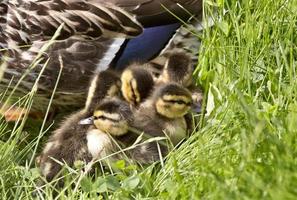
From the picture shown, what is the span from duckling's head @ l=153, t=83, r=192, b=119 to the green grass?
0.10 meters

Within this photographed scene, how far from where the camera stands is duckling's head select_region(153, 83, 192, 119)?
10.9ft

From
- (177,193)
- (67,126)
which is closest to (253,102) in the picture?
(177,193)

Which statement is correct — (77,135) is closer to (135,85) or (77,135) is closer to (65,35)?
(135,85)

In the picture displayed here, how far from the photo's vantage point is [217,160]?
98.7 inches

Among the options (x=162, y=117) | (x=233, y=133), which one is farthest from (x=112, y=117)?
(x=233, y=133)

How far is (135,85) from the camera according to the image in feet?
11.3

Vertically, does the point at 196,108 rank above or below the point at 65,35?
below

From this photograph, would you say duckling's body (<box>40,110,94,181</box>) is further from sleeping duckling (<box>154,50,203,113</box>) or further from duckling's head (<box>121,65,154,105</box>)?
sleeping duckling (<box>154,50,203,113</box>)

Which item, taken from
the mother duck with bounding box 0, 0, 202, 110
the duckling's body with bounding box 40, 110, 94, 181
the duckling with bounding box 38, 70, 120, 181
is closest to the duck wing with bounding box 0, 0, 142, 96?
the mother duck with bounding box 0, 0, 202, 110

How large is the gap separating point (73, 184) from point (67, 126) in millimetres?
325

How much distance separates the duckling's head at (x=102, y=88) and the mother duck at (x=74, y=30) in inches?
9.4

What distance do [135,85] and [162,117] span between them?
0.59 ft

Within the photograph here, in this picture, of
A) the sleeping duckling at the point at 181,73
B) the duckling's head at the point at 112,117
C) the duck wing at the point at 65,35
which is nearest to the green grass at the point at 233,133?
the sleeping duckling at the point at 181,73

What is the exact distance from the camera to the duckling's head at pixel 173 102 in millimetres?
3320
